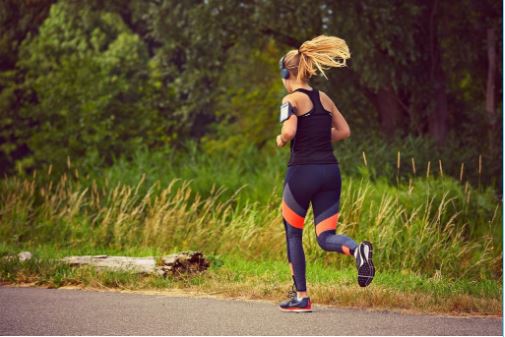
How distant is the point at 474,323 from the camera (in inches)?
296

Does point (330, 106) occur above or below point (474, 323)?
Answer: above

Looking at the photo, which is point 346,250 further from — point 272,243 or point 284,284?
point 272,243

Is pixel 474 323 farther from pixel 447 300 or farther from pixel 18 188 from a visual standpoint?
pixel 18 188

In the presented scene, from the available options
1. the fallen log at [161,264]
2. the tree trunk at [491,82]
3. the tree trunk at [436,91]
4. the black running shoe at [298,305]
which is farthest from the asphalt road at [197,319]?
the tree trunk at [436,91]

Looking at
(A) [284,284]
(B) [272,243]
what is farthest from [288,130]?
(B) [272,243]

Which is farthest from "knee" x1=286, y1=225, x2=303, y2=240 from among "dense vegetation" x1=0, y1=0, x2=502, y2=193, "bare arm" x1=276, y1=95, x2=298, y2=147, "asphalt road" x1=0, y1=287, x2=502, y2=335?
"dense vegetation" x1=0, y1=0, x2=502, y2=193

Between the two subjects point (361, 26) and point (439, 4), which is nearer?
point (361, 26)

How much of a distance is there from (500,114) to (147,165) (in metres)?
7.50

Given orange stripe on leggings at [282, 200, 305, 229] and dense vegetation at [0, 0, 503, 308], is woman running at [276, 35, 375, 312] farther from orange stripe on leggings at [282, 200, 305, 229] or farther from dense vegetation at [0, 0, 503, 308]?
dense vegetation at [0, 0, 503, 308]

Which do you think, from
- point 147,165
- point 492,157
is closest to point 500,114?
point 492,157

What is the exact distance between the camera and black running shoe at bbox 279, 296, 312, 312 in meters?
7.71

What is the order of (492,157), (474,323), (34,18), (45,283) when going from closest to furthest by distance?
1. (474,323)
2. (45,283)
3. (492,157)
4. (34,18)

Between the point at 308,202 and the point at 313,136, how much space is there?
52cm

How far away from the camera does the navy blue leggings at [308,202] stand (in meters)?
7.32
